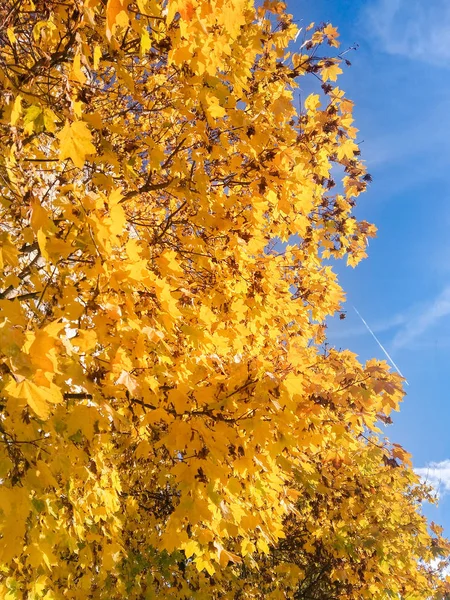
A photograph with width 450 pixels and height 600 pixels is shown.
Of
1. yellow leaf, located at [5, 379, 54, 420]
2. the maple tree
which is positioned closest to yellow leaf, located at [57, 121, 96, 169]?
the maple tree

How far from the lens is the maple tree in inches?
83.6

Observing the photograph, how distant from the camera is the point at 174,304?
2.56m

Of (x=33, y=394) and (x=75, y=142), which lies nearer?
(x=33, y=394)

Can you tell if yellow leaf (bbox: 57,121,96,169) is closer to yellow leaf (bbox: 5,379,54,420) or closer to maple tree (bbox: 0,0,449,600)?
maple tree (bbox: 0,0,449,600)

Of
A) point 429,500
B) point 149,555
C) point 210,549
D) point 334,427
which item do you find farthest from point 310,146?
point 429,500

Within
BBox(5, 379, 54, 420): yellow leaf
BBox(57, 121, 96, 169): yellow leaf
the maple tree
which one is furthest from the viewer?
the maple tree

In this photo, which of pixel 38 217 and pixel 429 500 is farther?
pixel 429 500

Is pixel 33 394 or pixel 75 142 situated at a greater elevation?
pixel 75 142

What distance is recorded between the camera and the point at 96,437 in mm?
3070

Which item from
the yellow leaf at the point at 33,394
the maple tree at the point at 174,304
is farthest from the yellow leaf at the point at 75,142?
the yellow leaf at the point at 33,394

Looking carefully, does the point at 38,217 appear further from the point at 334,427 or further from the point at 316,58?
the point at 316,58

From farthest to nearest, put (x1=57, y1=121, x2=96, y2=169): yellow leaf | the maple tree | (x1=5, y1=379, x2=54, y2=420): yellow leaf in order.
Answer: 1. the maple tree
2. (x1=57, y1=121, x2=96, y2=169): yellow leaf
3. (x1=5, y1=379, x2=54, y2=420): yellow leaf

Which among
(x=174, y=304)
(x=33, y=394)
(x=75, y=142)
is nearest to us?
(x=33, y=394)

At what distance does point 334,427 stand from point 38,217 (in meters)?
2.19
